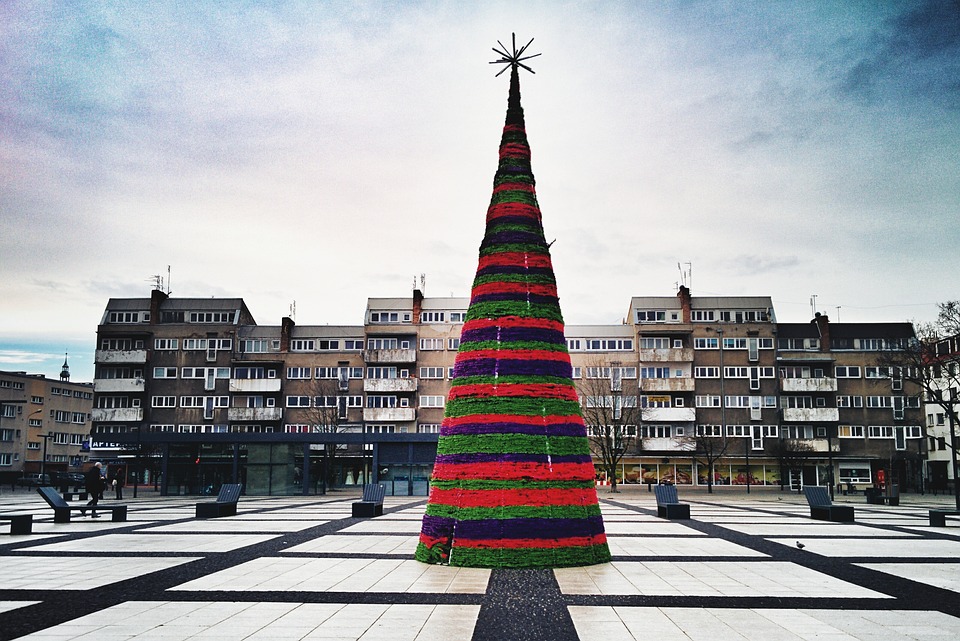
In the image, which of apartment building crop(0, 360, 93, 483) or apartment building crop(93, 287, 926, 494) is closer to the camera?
apartment building crop(93, 287, 926, 494)

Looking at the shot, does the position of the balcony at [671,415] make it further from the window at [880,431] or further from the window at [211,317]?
the window at [211,317]

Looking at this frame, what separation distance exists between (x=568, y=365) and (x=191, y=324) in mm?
58914

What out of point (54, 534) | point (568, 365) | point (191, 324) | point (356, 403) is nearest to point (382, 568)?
point (568, 365)

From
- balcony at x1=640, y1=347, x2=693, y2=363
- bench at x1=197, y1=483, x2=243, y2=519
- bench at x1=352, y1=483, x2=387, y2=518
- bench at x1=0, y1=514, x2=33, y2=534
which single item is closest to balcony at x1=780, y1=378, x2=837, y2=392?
balcony at x1=640, y1=347, x2=693, y2=363

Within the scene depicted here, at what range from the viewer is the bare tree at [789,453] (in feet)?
185

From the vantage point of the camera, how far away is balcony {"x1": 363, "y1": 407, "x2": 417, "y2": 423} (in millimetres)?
62969

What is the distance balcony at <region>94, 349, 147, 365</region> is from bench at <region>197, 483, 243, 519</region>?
140ft

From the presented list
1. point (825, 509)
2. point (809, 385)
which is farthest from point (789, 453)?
point (825, 509)

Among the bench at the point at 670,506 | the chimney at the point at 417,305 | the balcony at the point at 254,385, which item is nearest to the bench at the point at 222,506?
the bench at the point at 670,506

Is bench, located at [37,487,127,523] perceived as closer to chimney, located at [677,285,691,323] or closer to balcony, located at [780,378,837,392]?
chimney, located at [677,285,691,323]

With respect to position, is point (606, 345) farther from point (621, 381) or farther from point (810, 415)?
Result: point (810, 415)

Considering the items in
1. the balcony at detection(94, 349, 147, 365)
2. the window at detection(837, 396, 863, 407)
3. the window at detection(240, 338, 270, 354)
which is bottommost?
the window at detection(837, 396, 863, 407)

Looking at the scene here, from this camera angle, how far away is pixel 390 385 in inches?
2511

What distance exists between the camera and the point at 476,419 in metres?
13.9
